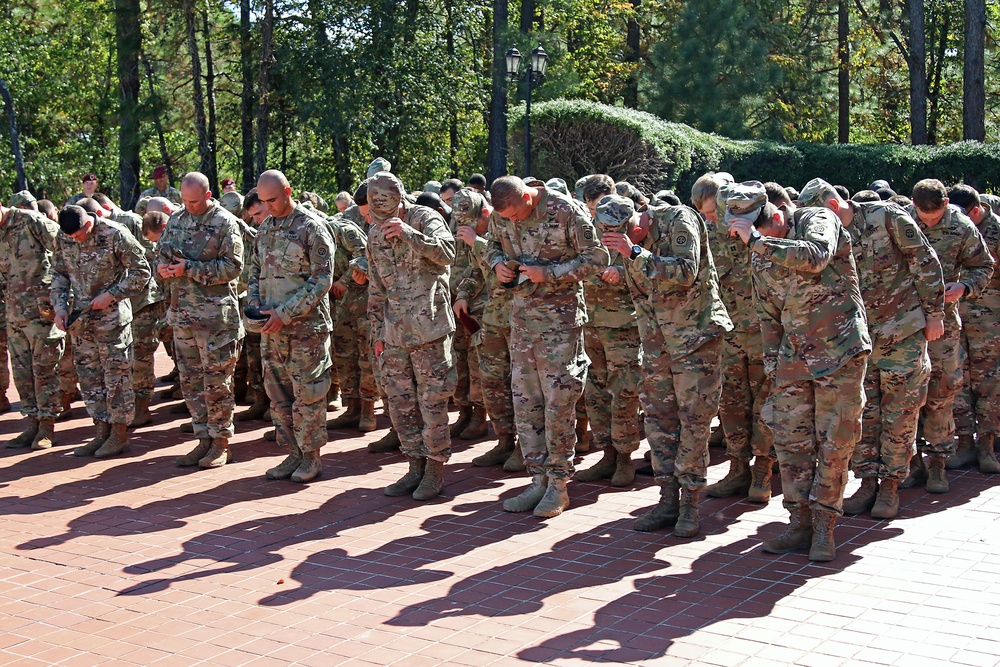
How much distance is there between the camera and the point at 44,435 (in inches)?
393

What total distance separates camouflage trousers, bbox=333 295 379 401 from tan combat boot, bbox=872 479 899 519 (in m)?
4.80

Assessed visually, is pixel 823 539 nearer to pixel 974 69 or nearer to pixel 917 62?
pixel 974 69

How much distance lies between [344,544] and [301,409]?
1691mm

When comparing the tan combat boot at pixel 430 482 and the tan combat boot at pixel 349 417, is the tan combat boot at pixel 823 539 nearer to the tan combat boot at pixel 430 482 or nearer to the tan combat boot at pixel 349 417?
the tan combat boot at pixel 430 482

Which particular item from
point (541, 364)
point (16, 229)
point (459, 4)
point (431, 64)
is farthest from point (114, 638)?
point (459, 4)

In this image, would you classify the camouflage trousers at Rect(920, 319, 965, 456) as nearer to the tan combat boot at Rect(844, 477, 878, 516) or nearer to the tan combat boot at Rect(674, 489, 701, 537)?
the tan combat boot at Rect(844, 477, 878, 516)

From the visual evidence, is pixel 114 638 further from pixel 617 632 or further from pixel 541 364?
pixel 541 364

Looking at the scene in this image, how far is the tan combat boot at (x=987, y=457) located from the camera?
8.47 meters

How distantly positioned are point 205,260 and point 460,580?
3.88 metres

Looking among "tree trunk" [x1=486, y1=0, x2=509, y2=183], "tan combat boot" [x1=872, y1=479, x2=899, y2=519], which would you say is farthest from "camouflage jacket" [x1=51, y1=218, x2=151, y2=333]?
"tree trunk" [x1=486, y1=0, x2=509, y2=183]

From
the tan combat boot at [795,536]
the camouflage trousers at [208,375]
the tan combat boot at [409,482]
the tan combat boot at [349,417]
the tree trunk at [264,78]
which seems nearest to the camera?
the tan combat boot at [795,536]

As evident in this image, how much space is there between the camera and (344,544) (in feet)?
23.0

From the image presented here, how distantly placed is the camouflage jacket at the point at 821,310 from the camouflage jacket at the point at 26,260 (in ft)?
22.9

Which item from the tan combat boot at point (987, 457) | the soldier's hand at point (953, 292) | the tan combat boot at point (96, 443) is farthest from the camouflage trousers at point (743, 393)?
the tan combat boot at point (96, 443)
